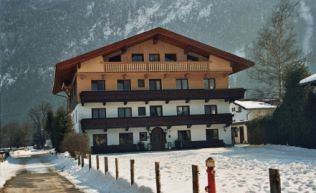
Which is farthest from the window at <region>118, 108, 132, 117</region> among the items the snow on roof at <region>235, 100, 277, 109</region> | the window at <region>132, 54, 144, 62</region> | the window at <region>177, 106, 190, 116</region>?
the snow on roof at <region>235, 100, 277, 109</region>

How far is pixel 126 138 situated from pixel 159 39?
974cm

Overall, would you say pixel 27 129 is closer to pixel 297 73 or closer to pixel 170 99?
pixel 170 99

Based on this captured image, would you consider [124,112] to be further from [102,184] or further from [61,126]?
[102,184]

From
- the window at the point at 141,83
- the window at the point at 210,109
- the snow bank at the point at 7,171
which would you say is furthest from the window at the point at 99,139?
the window at the point at 210,109

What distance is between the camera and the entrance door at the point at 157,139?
46750mm

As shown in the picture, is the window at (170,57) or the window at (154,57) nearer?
the window at (154,57)

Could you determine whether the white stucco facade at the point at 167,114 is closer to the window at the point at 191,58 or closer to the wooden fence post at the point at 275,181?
the window at the point at 191,58

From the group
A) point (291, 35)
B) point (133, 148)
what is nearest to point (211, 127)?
point (133, 148)

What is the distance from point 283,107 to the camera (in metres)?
36.5

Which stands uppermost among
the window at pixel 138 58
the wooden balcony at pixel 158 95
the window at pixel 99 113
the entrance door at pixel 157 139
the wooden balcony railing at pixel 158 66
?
the window at pixel 138 58

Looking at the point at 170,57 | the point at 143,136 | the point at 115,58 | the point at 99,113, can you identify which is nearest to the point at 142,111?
the point at 143,136

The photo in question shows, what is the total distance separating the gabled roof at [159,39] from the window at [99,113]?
14.8 feet

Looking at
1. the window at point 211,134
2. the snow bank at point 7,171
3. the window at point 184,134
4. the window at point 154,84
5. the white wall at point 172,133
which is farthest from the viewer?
the window at point 211,134

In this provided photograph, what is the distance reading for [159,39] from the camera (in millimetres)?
47750
